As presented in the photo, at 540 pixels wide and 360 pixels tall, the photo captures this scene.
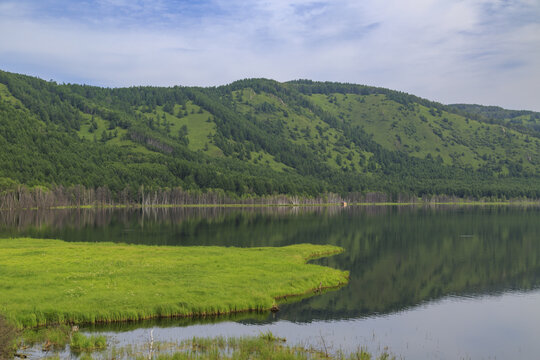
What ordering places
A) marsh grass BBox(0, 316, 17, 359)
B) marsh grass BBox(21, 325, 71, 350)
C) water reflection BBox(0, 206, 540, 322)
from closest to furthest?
1. marsh grass BBox(0, 316, 17, 359)
2. marsh grass BBox(21, 325, 71, 350)
3. water reflection BBox(0, 206, 540, 322)

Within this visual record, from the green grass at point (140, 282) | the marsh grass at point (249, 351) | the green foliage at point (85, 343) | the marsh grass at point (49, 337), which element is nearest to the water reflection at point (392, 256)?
the green grass at point (140, 282)

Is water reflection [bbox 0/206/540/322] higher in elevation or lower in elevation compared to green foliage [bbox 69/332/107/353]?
lower

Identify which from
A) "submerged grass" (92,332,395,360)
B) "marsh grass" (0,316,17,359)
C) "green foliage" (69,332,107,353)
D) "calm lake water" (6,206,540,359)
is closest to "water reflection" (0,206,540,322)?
"calm lake water" (6,206,540,359)

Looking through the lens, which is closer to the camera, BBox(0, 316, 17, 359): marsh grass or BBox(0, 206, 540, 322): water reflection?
BBox(0, 316, 17, 359): marsh grass

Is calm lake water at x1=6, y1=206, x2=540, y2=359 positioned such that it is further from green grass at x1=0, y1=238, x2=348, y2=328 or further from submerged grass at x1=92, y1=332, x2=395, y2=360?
green grass at x1=0, y1=238, x2=348, y2=328

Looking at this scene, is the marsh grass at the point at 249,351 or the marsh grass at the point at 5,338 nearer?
the marsh grass at the point at 5,338

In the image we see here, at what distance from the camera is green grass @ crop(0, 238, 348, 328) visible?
40.8 meters

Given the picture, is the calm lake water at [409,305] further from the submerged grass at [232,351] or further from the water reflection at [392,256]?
the submerged grass at [232,351]

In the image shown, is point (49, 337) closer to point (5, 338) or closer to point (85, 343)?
point (85, 343)

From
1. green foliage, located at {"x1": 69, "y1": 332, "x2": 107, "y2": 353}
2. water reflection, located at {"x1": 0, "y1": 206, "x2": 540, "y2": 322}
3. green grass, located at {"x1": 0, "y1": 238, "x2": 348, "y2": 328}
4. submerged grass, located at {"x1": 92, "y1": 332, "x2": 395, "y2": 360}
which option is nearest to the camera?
submerged grass, located at {"x1": 92, "y1": 332, "x2": 395, "y2": 360}

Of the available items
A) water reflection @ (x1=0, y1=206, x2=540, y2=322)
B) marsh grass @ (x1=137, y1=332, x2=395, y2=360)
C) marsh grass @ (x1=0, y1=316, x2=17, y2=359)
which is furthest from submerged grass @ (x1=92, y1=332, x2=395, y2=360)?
water reflection @ (x1=0, y1=206, x2=540, y2=322)

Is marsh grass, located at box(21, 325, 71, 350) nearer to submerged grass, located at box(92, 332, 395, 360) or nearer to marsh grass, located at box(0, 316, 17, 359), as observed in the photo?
submerged grass, located at box(92, 332, 395, 360)

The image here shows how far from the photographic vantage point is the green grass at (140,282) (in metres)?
40.8

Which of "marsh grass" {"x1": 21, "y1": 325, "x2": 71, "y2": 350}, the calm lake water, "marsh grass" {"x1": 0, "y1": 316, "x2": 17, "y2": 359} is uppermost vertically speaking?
"marsh grass" {"x1": 0, "y1": 316, "x2": 17, "y2": 359}
